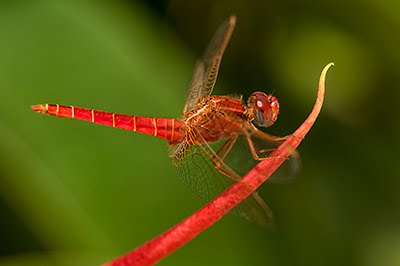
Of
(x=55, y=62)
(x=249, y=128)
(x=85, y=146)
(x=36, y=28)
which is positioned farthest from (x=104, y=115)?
(x=36, y=28)

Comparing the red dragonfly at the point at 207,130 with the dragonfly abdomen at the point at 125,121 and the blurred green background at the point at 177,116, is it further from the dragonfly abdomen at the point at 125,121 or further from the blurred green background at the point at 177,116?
the blurred green background at the point at 177,116

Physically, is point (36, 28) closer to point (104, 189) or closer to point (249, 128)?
point (104, 189)

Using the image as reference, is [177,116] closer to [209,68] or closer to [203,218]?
[209,68]

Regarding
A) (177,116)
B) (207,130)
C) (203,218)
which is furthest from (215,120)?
(203,218)

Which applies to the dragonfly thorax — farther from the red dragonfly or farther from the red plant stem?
the red plant stem

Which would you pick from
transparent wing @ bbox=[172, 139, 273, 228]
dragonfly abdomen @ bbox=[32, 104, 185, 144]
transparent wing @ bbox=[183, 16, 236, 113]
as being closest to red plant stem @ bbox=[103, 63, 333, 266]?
transparent wing @ bbox=[172, 139, 273, 228]
